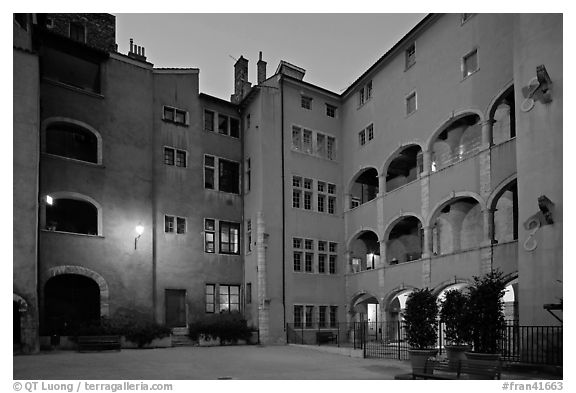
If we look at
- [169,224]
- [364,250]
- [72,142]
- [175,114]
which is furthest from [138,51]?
[364,250]

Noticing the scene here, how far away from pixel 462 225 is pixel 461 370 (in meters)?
14.2

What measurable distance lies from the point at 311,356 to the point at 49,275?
9946mm

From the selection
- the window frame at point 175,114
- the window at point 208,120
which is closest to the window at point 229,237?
the window at point 208,120

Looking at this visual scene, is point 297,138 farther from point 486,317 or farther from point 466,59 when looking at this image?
point 486,317

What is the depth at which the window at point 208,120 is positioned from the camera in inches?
1008

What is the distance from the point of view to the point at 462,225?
23750mm

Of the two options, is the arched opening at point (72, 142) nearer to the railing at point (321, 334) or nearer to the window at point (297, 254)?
the window at point (297, 254)

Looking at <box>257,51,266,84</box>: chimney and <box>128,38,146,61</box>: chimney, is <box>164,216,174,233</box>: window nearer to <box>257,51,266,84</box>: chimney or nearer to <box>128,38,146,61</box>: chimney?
<box>128,38,146,61</box>: chimney

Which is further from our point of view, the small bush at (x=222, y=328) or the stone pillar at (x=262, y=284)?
the stone pillar at (x=262, y=284)

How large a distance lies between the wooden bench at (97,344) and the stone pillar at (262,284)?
641cm

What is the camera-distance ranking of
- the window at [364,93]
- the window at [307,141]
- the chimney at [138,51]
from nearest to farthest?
1. the window at [364,93]
2. the window at [307,141]
3. the chimney at [138,51]

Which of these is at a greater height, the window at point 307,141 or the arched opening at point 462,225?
the window at point 307,141

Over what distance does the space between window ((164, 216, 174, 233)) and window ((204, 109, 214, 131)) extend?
4.76 meters
